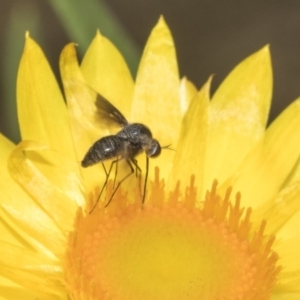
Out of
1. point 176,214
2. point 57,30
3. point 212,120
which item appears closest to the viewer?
point 176,214

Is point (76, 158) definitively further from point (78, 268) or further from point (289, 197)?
Answer: point (289, 197)

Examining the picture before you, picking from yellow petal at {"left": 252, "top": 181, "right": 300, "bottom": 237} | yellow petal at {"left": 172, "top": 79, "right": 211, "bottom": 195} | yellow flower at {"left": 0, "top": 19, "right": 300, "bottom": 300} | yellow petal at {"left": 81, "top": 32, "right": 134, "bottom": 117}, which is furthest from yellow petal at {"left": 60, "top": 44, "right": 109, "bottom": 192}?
yellow petal at {"left": 252, "top": 181, "right": 300, "bottom": 237}

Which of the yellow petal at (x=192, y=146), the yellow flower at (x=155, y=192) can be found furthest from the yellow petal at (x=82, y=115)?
the yellow petal at (x=192, y=146)

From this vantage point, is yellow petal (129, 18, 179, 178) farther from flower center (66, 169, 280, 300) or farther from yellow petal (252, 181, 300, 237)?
yellow petal (252, 181, 300, 237)

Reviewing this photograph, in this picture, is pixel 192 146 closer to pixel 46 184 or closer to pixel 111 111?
pixel 111 111

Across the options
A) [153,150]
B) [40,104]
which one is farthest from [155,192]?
[40,104]

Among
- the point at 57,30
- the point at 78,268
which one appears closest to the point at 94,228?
the point at 78,268

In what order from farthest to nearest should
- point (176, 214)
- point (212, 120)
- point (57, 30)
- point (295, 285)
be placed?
point (57, 30) → point (212, 120) → point (176, 214) → point (295, 285)
